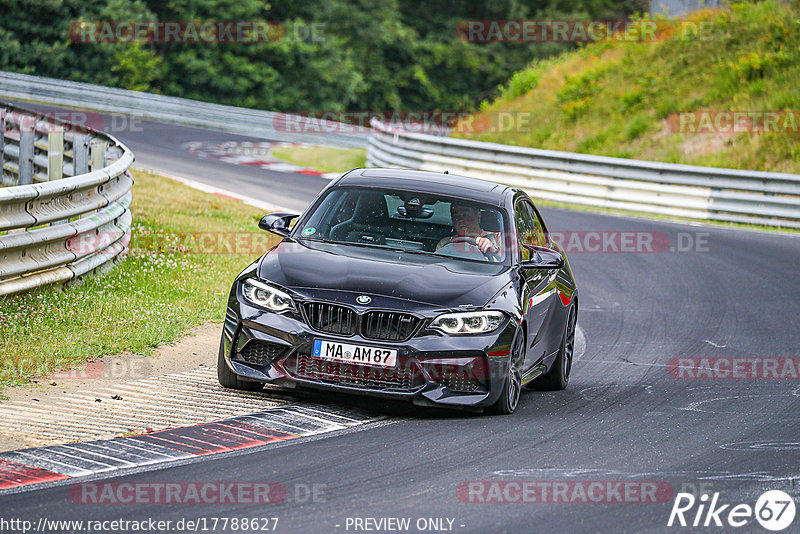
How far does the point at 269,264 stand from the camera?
8086 millimetres

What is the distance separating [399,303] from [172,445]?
174 centimetres

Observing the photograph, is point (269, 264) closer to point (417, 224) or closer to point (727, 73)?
point (417, 224)

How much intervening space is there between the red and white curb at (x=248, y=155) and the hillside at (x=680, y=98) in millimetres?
5933

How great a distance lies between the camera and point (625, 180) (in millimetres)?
24281

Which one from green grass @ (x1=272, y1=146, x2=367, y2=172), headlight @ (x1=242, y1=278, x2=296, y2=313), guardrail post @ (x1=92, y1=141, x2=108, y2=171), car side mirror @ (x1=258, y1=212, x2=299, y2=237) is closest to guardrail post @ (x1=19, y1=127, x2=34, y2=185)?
guardrail post @ (x1=92, y1=141, x2=108, y2=171)

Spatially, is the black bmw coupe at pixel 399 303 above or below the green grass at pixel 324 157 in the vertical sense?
above

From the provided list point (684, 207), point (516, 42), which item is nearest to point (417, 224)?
point (684, 207)

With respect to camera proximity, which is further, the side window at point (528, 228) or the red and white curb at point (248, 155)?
the red and white curb at point (248, 155)

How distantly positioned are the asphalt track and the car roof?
1.61m

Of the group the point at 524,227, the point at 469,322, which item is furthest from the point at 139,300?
the point at 469,322

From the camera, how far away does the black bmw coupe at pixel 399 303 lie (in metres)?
7.51
